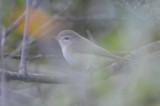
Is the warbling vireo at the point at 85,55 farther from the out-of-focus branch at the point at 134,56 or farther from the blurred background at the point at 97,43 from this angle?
the out-of-focus branch at the point at 134,56

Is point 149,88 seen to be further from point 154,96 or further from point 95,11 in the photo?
point 95,11

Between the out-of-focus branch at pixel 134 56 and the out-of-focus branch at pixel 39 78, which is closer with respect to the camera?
the out-of-focus branch at pixel 39 78

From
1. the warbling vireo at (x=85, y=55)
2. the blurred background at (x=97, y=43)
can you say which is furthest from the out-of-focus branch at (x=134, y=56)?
the warbling vireo at (x=85, y=55)

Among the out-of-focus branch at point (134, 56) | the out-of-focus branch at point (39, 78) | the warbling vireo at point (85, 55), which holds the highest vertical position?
the warbling vireo at point (85, 55)

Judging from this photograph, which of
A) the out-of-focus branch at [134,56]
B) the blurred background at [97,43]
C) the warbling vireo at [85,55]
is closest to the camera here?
the blurred background at [97,43]

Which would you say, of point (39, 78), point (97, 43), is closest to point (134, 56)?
point (39, 78)

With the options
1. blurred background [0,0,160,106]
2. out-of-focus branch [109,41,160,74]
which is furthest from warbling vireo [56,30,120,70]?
out-of-focus branch [109,41,160,74]

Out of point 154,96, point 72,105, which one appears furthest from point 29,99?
point 154,96
